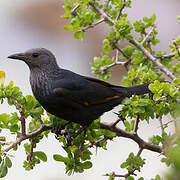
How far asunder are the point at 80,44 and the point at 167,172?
9.85 meters

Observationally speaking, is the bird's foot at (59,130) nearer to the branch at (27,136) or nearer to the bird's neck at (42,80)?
the branch at (27,136)

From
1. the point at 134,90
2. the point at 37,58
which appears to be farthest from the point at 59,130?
the point at 37,58

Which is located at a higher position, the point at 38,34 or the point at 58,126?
the point at 38,34

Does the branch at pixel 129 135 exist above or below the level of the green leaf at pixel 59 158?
above

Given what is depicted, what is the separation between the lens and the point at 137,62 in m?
3.36

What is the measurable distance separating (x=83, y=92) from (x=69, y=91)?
0.13m

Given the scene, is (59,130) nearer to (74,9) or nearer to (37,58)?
(37,58)

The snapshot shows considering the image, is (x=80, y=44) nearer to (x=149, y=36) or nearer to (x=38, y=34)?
(x=38, y=34)

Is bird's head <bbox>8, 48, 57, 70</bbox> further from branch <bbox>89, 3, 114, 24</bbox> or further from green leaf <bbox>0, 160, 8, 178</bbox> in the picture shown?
green leaf <bbox>0, 160, 8, 178</bbox>

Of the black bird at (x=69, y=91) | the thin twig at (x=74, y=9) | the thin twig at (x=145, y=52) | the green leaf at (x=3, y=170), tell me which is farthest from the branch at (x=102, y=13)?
the green leaf at (x=3, y=170)

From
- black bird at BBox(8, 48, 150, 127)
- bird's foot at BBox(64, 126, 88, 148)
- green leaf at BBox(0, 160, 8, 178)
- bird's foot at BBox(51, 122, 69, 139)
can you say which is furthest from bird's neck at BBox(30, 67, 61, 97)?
green leaf at BBox(0, 160, 8, 178)

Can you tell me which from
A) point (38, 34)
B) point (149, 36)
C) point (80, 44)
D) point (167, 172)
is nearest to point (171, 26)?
point (80, 44)

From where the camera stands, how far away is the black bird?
10.2ft

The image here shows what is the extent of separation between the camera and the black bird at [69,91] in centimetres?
311
